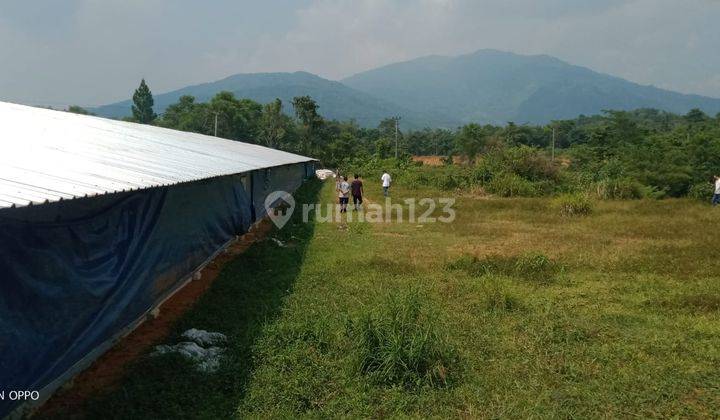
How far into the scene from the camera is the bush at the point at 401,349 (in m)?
4.66

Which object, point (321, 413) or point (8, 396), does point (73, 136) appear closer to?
point (8, 396)

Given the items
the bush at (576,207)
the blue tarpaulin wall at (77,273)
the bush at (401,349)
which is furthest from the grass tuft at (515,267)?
the bush at (576,207)

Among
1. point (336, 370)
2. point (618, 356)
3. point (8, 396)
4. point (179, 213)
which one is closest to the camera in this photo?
point (8, 396)

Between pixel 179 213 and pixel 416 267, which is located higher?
pixel 179 213

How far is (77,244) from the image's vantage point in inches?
163

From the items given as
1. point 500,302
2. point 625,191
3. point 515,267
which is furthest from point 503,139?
point 500,302

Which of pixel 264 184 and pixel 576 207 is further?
pixel 576 207

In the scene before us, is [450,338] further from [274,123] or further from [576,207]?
[274,123]

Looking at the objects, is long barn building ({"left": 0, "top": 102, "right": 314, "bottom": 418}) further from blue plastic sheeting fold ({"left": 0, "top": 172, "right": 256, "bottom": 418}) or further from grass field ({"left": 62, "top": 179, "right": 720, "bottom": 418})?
grass field ({"left": 62, "top": 179, "right": 720, "bottom": 418})

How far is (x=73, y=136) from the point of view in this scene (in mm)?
7109

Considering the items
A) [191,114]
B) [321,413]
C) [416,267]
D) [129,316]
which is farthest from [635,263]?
[191,114]

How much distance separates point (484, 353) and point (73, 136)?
6245 millimetres

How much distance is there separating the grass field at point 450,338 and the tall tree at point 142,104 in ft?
240

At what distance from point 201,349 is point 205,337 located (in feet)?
1.00
